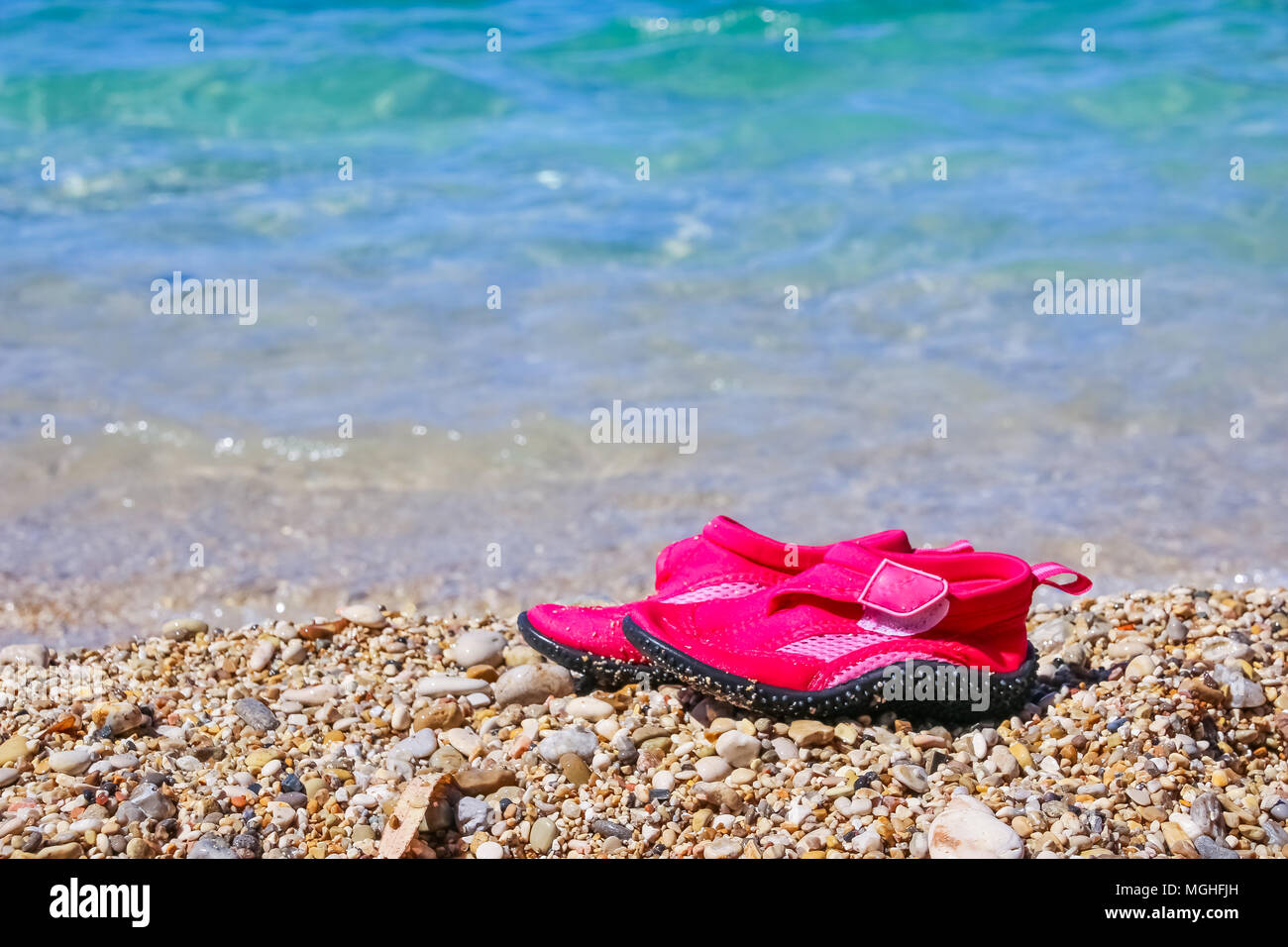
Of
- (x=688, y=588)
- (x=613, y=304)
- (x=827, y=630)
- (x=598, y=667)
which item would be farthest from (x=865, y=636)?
(x=613, y=304)

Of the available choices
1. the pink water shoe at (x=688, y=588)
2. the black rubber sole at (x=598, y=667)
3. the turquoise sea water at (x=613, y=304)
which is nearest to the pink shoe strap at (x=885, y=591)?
the pink water shoe at (x=688, y=588)

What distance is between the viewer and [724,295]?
6824mm

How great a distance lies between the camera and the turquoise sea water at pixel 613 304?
14.5 ft

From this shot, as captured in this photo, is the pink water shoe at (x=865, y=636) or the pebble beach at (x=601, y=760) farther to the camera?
the pink water shoe at (x=865, y=636)

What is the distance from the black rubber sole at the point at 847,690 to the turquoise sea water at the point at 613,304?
1215mm

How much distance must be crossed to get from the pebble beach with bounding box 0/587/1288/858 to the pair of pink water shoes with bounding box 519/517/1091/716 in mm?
84

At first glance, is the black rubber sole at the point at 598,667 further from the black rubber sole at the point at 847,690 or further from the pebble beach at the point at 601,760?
the black rubber sole at the point at 847,690

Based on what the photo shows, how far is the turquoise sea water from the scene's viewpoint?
14.5ft

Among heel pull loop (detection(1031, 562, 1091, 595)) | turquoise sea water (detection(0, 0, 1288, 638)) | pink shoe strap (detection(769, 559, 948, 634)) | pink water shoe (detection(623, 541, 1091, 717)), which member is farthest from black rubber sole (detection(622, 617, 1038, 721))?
turquoise sea water (detection(0, 0, 1288, 638))

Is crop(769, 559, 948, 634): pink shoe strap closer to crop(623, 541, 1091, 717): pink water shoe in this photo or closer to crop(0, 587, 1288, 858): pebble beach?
crop(623, 541, 1091, 717): pink water shoe

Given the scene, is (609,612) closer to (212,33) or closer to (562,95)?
(562,95)

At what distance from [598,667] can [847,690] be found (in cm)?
63

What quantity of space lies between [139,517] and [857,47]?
9796 millimetres
